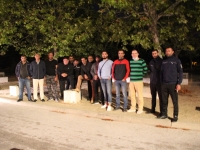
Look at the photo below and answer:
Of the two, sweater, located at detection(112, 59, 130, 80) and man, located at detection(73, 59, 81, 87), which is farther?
man, located at detection(73, 59, 81, 87)

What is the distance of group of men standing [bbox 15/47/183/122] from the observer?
768 centimetres

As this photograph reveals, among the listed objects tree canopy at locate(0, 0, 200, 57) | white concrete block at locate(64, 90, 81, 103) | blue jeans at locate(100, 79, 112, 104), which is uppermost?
tree canopy at locate(0, 0, 200, 57)

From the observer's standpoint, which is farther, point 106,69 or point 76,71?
point 76,71

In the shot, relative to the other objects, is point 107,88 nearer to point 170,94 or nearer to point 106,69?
point 106,69

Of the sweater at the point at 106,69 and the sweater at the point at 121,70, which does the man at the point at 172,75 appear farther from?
the sweater at the point at 106,69

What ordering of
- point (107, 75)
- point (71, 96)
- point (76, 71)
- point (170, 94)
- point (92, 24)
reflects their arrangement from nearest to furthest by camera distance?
point (170, 94), point (107, 75), point (71, 96), point (76, 71), point (92, 24)

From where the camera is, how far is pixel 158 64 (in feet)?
27.6

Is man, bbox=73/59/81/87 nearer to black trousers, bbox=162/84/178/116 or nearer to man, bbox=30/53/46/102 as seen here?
man, bbox=30/53/46/102

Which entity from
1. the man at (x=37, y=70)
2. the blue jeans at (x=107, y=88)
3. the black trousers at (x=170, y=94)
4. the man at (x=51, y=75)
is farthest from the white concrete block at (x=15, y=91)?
the black trousers at (x=170, y=94)

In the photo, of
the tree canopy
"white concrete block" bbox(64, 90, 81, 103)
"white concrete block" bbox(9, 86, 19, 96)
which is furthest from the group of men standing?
the tree canopy

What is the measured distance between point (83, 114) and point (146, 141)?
3.36m

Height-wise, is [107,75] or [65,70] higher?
[65,70]

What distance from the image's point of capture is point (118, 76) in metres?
8.97

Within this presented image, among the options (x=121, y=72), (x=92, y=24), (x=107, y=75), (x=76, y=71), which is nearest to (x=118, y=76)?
(x=121, y=72)
